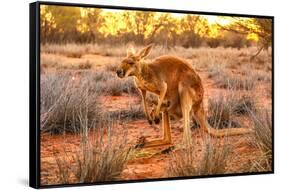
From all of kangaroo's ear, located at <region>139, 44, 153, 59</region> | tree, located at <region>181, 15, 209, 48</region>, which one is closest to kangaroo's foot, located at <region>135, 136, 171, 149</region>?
kangaroo's ear, located at <region>139, 44, 153, 59</region>

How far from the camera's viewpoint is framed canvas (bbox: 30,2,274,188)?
568cm

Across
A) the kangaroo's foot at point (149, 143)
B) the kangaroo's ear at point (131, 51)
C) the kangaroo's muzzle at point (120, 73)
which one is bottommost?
the kangaroo's foot at point (149, 143)

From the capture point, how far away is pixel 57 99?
5688mm

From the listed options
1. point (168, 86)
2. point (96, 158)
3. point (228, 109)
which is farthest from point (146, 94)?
point (228, 109)

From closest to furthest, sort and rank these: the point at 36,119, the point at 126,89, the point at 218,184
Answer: the point at 36,119 < the point at 126,89 < the point at 218,184

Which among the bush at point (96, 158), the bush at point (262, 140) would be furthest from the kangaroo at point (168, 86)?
the bush at point (262, 140)

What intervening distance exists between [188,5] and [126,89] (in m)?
1.01

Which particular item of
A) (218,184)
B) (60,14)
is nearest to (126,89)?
(60,14)

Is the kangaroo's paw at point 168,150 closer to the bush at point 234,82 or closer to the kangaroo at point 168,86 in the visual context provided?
the kangaroo at point 168,86

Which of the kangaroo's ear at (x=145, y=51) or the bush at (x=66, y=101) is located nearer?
the bush at (x=66, y=101)

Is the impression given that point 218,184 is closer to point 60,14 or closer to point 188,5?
point 188,5

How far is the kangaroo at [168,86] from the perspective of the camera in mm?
6082

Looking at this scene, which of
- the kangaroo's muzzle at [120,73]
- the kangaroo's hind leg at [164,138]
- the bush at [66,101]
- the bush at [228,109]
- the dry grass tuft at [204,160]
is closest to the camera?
the bush at [66,101]

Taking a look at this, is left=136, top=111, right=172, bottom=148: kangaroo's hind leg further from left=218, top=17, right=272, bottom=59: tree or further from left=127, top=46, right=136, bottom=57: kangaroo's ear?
left=218, top=17, right=272, bottom=59: tree
